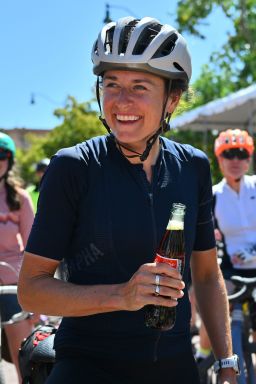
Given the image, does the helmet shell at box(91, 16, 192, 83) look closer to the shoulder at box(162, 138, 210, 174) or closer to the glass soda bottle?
the shoulder at box(162, 138, 210, 174)

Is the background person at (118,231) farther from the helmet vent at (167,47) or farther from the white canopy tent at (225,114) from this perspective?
the white canopy tent at (225,114)

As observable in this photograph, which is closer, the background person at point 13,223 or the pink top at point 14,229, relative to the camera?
the background person at point 13,223

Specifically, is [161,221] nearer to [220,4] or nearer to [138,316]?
[138,316]

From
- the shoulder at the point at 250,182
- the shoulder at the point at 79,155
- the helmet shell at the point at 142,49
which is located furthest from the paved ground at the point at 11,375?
the helmet shell at the point at 142,49

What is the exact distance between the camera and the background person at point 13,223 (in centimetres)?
512

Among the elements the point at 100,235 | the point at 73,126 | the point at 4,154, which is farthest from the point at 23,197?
the point at 73,126

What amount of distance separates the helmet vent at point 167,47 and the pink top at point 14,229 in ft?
8.75

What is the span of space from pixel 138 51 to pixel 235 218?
3411mm

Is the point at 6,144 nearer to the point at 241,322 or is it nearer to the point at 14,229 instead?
the point at 14,229

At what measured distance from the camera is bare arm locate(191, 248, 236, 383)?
2.90m

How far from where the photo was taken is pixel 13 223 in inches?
208

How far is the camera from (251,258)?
575 cm

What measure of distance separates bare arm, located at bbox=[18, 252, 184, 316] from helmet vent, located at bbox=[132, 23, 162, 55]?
0.98m

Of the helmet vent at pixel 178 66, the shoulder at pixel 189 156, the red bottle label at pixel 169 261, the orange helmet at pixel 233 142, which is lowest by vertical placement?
the red bottle label at pixel 169 261
